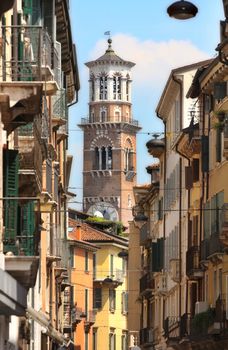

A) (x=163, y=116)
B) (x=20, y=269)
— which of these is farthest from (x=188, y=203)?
(x=20, y=269)

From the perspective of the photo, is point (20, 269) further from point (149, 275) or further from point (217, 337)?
point (149, 275)

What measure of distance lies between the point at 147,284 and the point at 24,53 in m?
57.7

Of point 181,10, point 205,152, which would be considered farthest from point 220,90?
point 181,10

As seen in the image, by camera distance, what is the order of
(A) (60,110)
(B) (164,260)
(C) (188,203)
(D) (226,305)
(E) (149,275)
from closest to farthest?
1. (A) (60,110)
2. (D) (226,305)
3. (C) (188,203)
4. (B) (164,260)
5. (E) (149,275)

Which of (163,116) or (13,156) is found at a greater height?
(163,116)

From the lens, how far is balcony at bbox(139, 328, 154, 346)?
272ft

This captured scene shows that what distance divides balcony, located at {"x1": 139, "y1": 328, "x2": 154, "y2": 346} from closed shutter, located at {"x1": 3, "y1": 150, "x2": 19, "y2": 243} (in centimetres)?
5620

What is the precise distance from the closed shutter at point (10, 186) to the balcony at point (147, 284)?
181 ft

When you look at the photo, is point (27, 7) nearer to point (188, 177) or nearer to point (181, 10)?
point (181, 10)

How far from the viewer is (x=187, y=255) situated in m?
60.4

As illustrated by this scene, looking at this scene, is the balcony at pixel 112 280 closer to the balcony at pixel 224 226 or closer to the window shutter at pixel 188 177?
the window shutter at pixel 188 177

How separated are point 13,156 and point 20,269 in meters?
1.83

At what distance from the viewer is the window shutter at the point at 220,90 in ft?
173

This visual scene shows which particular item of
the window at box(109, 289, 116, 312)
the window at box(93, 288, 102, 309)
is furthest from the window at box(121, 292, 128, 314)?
the window at box(93, 288, 102, 309)
